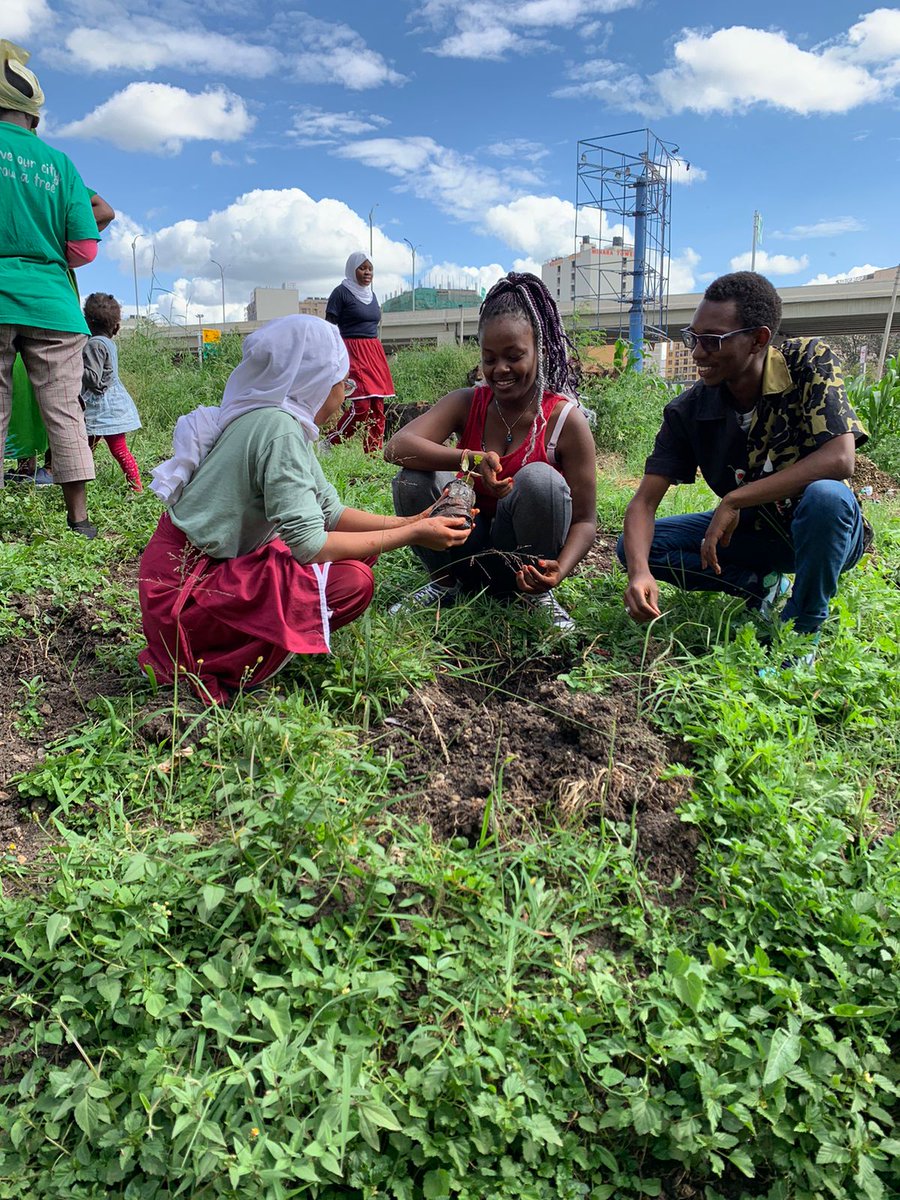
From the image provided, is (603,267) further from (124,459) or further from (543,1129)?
(543,1129)

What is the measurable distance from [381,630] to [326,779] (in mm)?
739

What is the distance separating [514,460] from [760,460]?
0.80 m

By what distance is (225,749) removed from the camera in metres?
2.18

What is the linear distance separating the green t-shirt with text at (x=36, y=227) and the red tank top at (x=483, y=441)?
1.96 meters

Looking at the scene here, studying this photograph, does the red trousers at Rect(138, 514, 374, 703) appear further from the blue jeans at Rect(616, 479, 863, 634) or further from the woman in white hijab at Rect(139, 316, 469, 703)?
the blue jeans at Rect(616, 479, 863, 634)

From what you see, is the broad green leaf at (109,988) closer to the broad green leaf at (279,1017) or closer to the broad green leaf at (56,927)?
the broad green leaf at (56,927)

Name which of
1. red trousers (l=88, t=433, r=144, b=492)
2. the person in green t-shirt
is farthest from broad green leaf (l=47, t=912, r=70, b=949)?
red trousers (l=88, t=433, r=144, b=492)

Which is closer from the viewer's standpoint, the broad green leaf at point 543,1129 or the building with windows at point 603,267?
the broad green leaf at point 543,1129

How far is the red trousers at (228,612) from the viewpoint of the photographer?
230 cm

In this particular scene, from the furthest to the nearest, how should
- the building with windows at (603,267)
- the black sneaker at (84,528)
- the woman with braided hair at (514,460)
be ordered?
the building with windows at (603,267), the black sneaker at (84,528), the woman with braided hair at (514,460)

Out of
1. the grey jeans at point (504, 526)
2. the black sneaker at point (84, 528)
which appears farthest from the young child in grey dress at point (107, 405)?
the grey jeans at point (504, 526)

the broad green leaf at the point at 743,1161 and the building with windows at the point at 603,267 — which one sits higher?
the building with windows at the point at 603,267

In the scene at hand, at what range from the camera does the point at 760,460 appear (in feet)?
9.18

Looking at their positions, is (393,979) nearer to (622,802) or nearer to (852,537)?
(622,802)
